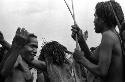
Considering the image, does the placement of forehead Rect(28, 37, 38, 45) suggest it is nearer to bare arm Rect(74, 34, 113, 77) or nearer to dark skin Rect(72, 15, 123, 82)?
dark skin Rect(72, 15, 123, 82)

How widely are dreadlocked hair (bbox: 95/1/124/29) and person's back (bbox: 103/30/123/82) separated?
0.19 meters

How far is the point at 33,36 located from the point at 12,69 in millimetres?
1234

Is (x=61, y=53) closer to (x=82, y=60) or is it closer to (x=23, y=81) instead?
(x=23, y=81)

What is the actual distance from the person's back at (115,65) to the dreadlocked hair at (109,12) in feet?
0.61

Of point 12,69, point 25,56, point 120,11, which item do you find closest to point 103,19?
point 120,11

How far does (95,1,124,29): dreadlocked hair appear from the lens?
12.1 feet

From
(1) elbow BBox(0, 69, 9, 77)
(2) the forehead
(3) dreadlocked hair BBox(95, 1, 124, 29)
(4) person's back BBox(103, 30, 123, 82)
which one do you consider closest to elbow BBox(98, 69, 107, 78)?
(4) person's back BBox(103, 30, 123, 82)

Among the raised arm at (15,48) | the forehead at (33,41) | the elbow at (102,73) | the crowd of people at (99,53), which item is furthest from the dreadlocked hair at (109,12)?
the forehead at (33,41)

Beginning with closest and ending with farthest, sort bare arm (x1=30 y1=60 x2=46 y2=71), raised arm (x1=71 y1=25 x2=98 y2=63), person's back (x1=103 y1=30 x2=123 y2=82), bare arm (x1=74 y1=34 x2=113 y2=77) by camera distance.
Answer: bare arm (x1=74 y1=34 x2=113 y2=77), person's back (x1=103 y1=30 x2=123 y2=82), raised arm (x1=71 y1=25 x2=98 y2=63), bare arm (x1=30 y1=60 x2=46 y2=71)

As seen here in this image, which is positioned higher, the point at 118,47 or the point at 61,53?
the point at 61,53

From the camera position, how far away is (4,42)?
4.61 m

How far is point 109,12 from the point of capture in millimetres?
3693

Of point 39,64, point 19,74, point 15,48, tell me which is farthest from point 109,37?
point 39,64

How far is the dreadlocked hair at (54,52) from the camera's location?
5961 mm
